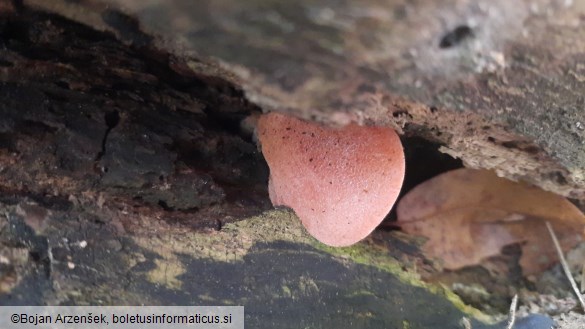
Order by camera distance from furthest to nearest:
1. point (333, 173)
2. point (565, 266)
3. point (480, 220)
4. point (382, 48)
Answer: point (480, 220) < point (565, 266) < point (333, 173) < point (382, 48)

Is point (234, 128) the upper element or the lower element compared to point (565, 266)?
upper

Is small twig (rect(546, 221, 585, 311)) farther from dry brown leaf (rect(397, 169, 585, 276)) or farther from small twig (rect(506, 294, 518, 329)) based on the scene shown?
small twig (rect(506, 294, 518, 329))

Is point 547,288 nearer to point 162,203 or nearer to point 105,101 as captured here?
point 162,203

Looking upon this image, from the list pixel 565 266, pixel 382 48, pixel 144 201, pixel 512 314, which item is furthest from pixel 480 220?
pixel 382 48

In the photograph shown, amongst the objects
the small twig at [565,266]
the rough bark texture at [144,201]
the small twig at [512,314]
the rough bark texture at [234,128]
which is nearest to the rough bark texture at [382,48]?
the rough bark texture at [234,128]

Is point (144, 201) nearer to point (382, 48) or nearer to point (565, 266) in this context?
point (382, 48)

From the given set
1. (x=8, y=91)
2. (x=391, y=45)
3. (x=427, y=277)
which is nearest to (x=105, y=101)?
(x=8, y=91)

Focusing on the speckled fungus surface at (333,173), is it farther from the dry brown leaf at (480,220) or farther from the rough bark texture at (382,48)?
the dry brown leaf at (480,220)
